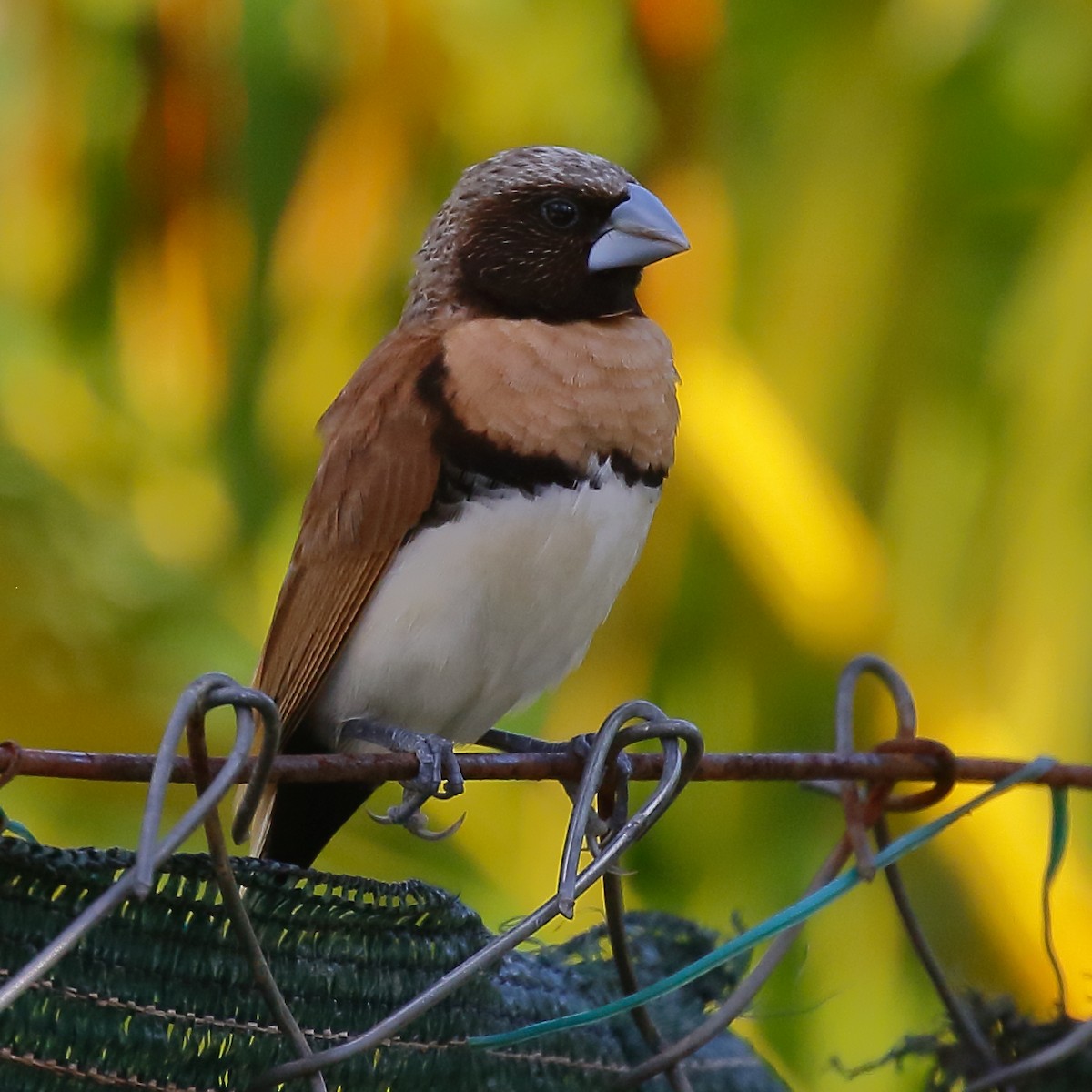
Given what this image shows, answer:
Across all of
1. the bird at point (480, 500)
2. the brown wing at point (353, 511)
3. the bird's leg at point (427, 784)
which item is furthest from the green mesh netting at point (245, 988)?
the brown wing at point (353, 511)

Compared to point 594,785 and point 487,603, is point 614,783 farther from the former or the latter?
point 487,603

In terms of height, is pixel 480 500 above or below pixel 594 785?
above

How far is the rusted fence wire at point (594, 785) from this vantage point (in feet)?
2.22

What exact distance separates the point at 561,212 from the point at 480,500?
0.36m

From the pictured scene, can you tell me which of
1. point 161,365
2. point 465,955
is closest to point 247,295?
point 161,365

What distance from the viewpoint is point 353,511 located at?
136 cm

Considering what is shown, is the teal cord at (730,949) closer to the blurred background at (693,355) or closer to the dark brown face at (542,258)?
the dark brown face at (542,258)

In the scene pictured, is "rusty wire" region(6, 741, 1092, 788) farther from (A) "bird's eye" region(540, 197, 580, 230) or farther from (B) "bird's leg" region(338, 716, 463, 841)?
(A) "bird's eye" region(540, 197, 580, 230)

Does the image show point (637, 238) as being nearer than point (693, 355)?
Yes

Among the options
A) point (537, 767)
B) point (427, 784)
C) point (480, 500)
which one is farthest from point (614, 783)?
point (480, 500)

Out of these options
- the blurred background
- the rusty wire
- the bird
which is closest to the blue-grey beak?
the bird

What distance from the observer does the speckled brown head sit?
148 centimetres

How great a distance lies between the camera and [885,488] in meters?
2.51

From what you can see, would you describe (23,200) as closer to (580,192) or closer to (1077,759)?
(580,192)
